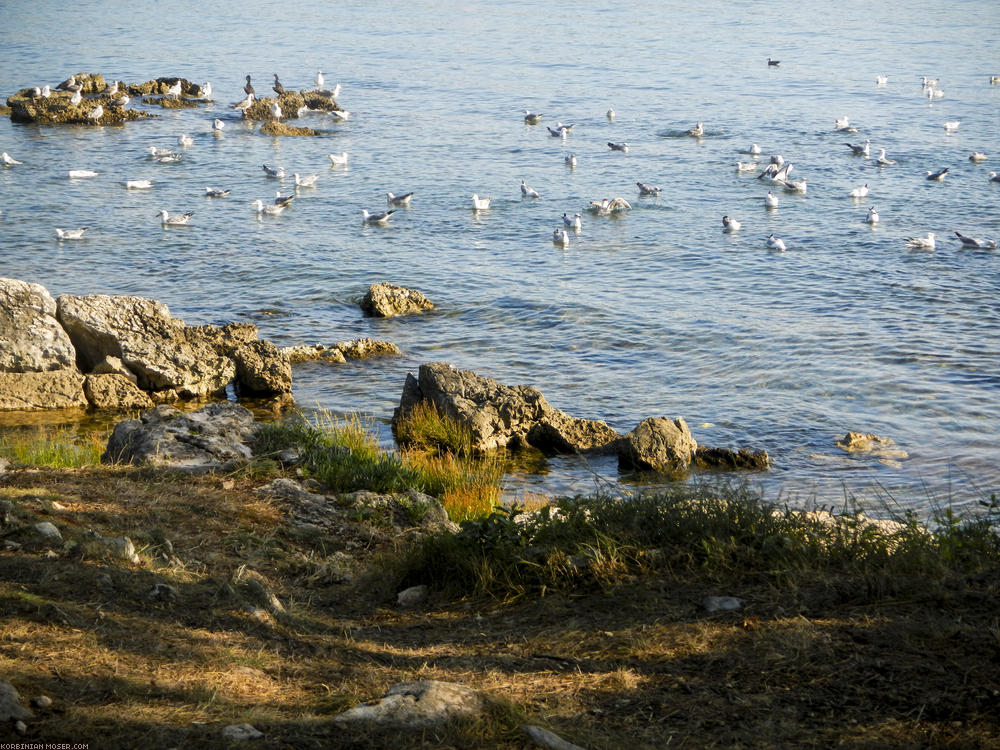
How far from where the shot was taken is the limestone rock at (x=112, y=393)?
41.9 feet

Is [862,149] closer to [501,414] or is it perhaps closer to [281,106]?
[501,414]

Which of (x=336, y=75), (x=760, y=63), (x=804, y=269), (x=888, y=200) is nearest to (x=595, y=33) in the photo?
(x=760, y=63)

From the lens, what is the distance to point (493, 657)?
5020 mm

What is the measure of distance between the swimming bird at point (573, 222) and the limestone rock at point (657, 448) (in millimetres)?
10787

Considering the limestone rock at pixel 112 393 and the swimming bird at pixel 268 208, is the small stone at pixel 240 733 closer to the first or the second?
the limestone rock at pixel 112 393

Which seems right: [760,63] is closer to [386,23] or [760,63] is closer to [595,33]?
[595,33]

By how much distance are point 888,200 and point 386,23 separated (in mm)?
40248

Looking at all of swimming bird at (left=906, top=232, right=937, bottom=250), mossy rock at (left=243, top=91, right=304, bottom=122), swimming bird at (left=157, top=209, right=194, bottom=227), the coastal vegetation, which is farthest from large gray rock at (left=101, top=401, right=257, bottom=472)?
mossy rock at (left=243, top=91, right=304, bottom=122)

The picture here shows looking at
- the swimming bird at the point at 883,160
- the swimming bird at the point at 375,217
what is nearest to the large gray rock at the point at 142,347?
the swimming bird at the point at 375,217

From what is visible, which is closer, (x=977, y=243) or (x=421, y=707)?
(x=421, y=707)

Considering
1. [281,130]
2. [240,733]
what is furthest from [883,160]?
[240,733]

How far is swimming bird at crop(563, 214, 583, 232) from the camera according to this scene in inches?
856

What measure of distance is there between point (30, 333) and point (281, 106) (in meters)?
24.8

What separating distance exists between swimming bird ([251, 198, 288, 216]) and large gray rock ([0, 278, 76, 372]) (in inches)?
411
